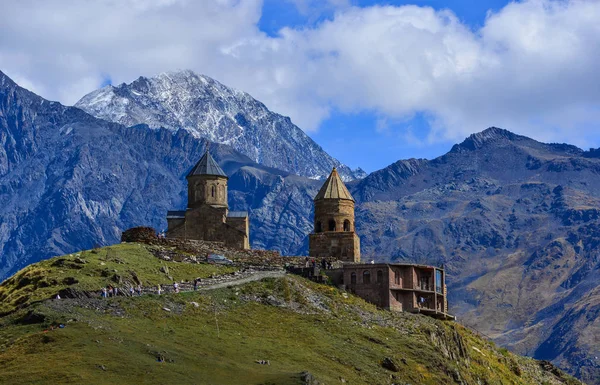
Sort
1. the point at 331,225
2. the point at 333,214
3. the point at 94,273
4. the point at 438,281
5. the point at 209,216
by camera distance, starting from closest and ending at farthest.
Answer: the point at 94,273 < the point at 438,281 < the point at 333,214 < the point at 331,225 < the point at 209,216

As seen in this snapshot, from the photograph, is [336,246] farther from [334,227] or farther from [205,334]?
[205,334]

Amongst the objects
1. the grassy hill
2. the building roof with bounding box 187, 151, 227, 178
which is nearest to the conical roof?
the building roof with bounding box 187, 151, 227, 178

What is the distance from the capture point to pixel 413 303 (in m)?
111

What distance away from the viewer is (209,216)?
5148 inches

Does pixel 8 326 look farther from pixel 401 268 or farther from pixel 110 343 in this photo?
pixel 401 268

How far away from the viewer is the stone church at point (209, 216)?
12938 cm

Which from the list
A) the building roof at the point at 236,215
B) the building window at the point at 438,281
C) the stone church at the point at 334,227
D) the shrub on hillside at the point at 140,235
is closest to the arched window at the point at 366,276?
the building window at the point at 438,281

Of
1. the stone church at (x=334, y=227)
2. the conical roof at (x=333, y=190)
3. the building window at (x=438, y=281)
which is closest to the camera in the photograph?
the building window at (x=438, y=281)

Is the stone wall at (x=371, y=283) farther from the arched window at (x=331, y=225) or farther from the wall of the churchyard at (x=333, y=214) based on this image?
the arched window at (x=331, y=225)

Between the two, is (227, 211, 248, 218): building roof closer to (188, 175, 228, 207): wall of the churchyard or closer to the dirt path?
(188, 175, 228, 207): wall of the churchyard

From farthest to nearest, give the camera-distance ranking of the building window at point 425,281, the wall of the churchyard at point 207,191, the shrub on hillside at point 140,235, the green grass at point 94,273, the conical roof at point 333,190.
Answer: the wall of the churchyard at point 207,191 → the conical roof at point 333,190 → the shrub on hillside at point 140,235 → the building window at point 425,281 → the green grass at point 94,273

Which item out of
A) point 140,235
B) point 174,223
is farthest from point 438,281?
point 174,223

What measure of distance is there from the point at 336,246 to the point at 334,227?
4382 mm

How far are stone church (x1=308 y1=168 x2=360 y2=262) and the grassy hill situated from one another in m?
15.3
